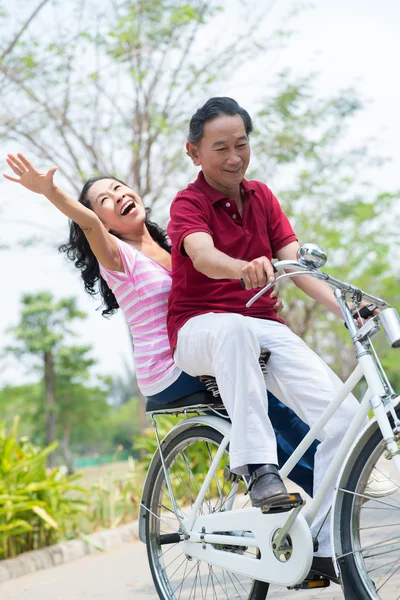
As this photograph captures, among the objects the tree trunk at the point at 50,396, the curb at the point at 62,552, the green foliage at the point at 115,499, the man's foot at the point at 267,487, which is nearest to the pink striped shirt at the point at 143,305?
the man's foot at the point at 267,487

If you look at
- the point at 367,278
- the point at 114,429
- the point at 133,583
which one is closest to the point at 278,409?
the point at 133,583

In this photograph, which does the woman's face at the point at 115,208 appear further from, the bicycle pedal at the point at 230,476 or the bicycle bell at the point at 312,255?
the bicycle bell at the point at 312,255

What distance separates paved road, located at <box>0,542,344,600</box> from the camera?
4023 mm

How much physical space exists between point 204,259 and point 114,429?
1595 inches

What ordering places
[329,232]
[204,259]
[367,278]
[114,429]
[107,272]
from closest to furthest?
[204,259], [107,272], [329,232], [367,278], [114,429]

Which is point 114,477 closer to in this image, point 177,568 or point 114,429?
point 177,568

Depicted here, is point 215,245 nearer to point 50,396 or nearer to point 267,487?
point 267,487

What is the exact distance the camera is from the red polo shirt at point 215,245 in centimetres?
290

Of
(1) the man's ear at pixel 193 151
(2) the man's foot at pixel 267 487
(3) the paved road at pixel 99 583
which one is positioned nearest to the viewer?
(2) the man's foot at pixel 267 487

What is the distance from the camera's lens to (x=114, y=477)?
7.29 metres

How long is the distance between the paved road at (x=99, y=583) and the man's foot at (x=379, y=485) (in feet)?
4.20

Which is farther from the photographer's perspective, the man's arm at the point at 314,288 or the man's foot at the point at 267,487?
the man's arm at the point at 314,288

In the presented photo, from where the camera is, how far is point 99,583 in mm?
4699

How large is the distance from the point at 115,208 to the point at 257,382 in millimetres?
1232
